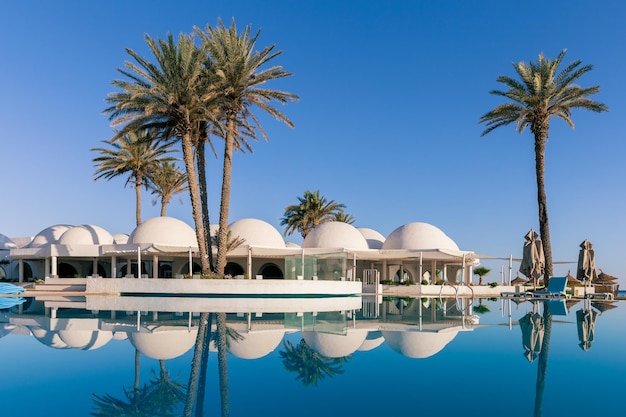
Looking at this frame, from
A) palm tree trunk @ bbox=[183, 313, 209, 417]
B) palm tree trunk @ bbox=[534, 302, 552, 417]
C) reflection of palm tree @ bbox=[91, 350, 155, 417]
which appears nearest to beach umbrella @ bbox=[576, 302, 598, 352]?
palm tree trunk @ bbox=[534, 302, 552, 417]

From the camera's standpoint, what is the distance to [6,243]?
47812 millimetres

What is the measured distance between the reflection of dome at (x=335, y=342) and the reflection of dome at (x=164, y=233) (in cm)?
2492

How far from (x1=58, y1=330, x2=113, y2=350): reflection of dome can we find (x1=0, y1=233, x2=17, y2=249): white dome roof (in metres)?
40.8

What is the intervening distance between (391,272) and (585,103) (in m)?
18.0

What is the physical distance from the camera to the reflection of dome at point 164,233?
112 feet

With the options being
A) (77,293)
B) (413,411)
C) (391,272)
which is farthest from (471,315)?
(391,272)

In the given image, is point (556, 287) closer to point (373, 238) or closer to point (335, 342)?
point (335, 342)

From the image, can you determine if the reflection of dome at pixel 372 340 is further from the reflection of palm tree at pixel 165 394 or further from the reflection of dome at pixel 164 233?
the reflection of dome at pixel 164 233

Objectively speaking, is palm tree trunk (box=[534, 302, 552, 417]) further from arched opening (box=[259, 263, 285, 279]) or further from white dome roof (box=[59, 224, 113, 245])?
white dome roof (box=[59, 224, 113, 245])

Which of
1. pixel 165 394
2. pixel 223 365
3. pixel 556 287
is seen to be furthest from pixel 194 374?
pixel 556 287

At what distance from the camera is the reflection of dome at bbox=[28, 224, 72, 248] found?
139ft

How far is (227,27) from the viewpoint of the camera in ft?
81.4

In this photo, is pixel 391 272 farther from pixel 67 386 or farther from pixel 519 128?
pixel 67 386

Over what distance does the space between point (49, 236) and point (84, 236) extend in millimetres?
6074
